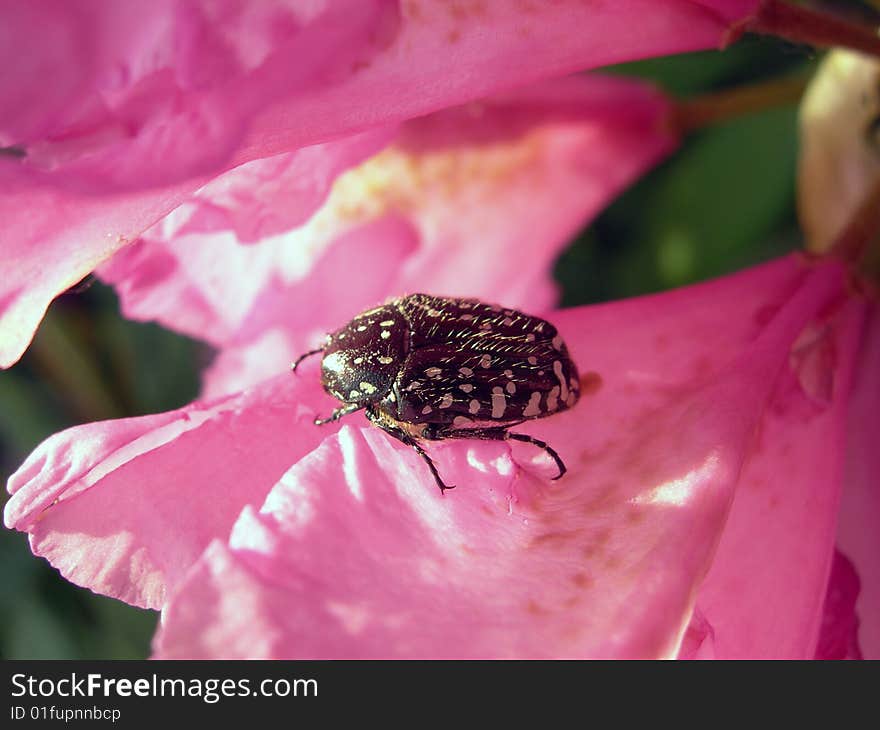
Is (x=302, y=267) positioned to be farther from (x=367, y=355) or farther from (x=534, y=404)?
(x=534, y=404)

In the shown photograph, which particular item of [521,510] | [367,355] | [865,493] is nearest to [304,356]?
[367,355]

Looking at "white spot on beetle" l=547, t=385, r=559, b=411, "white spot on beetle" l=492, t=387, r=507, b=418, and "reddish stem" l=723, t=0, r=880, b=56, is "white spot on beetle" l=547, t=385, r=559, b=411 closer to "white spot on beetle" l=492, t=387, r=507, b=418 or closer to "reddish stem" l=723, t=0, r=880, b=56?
"white spot on beetle" l=492, t=387, r=507, b=418

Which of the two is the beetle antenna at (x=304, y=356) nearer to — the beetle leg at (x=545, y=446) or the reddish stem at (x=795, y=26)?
the beetle leg at (x=545, y=446)

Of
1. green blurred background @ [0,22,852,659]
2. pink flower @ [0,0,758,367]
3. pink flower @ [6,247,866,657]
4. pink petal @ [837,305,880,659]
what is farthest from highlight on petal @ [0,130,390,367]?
green blurred background @ [0,22,852,659]

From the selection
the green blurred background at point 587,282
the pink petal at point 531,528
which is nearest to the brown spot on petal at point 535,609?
the pink petal at point 531,528

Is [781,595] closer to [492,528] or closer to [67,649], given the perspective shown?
[492,528]
